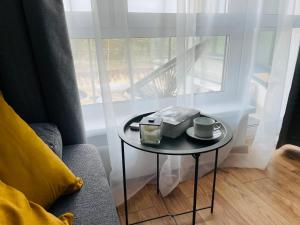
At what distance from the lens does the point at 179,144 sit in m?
0.94

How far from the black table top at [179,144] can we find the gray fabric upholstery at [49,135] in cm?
25

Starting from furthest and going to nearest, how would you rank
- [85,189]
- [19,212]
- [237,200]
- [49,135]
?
[237,200] → [49,135] → [85,189] → [19,212]

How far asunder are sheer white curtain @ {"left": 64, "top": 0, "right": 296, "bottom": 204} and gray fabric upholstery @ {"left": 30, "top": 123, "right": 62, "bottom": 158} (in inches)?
12.3

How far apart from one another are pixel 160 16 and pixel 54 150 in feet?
2.85

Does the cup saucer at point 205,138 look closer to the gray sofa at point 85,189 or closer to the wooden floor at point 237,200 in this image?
the gray sofa at point 85,189

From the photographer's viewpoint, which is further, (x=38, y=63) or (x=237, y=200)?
(x=237, y=200)

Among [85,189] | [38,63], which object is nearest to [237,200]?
[85,189]

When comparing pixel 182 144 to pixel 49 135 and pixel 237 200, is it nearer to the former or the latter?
pixel 49 135

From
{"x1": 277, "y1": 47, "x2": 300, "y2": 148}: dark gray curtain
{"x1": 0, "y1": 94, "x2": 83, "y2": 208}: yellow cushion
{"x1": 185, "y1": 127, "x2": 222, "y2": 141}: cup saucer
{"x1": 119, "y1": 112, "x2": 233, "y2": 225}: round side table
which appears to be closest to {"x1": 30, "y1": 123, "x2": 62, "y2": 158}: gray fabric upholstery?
{"x1": 0, "y1": 94, "x2": 83, "y2": 208}: yellow cushion

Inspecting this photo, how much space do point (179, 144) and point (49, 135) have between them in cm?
52

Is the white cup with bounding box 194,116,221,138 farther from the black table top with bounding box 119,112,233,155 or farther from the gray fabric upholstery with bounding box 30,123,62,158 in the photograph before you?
the gray fabric upholstery with bounding box 30,123,62,158

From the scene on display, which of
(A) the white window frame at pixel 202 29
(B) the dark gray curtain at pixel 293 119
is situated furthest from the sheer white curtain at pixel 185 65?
(B) the dark gray curtain at pixel 293 119

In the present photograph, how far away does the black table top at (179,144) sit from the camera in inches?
34.5

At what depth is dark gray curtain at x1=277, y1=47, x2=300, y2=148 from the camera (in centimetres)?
165
